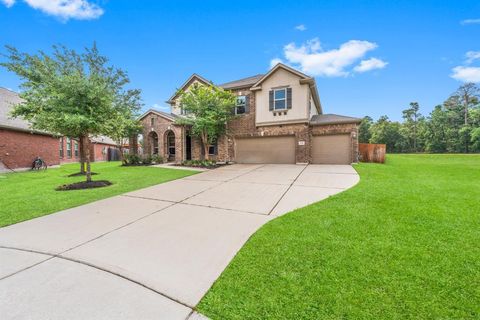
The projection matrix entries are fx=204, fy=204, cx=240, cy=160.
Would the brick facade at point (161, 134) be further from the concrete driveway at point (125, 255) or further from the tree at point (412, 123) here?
the tree at point (412, 123)

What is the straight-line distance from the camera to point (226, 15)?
13328mm

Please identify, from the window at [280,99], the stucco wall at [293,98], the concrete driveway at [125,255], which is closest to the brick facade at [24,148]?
the concrete driveway at [125,255]

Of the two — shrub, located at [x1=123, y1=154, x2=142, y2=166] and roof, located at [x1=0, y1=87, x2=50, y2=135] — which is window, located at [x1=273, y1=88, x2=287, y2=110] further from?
roof, located at [x1=0, y1=87, x2=50, y2=135]

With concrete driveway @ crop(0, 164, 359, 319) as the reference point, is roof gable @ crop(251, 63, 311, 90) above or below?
above

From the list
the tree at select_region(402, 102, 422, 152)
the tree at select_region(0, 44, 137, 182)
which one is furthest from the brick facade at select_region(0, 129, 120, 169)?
the tree at select_region(402, 102, 422, 152)

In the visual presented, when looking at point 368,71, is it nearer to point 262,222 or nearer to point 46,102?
point 262,222

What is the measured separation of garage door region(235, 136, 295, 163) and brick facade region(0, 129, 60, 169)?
14.9m

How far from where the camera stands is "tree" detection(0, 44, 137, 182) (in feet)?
23.1

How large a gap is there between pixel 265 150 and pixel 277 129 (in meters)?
1.76

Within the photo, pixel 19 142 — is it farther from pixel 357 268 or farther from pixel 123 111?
pixel 357 268

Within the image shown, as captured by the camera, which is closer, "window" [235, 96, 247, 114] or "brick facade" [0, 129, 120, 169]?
"brick facade" [0, 129, 120, 169]

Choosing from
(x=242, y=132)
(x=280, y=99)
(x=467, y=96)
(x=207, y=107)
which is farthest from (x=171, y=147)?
(x=467, y=96)

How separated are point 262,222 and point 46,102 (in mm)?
8823

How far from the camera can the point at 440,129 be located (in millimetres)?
37969
